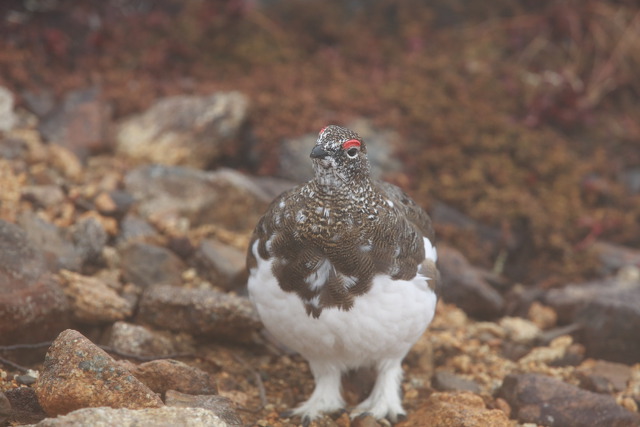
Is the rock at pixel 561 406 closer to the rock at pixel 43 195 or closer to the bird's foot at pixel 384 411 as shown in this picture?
the bird's foot at pixel 384 411

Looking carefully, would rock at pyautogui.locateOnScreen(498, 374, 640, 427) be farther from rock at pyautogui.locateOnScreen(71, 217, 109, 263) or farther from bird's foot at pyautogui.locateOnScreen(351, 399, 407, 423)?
rock at pyautogui.locateOnScreen(71, 217, 109, 263)

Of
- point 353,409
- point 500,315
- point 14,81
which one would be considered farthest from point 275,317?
point 14,81

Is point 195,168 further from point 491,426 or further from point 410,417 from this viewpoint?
point 491,426

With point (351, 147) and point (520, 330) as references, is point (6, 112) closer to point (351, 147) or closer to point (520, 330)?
point (351, 147)

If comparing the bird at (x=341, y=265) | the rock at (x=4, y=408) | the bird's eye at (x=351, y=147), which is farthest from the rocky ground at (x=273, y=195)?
the bird's eye at (x=351, y=147)

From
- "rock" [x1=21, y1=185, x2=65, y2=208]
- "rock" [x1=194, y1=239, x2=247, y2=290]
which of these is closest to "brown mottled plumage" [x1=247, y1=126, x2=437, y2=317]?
"rock" [x1=194, y1=239, x2=247, y2=290]

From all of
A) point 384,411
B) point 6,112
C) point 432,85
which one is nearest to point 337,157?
point 384,411
